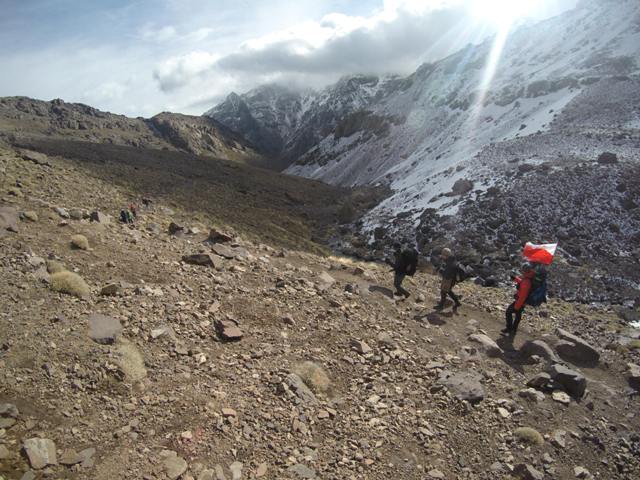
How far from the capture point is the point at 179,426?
6406mm

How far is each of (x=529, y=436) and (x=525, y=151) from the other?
125 feet

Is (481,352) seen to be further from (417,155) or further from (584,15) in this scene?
(584,15)

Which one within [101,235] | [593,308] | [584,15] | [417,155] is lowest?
[593,308]

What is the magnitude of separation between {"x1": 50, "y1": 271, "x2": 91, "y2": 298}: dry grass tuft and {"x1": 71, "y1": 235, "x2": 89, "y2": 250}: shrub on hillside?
2379mm

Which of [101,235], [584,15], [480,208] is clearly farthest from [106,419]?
[584,15]

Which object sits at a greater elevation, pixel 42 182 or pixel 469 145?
pixel 469 145

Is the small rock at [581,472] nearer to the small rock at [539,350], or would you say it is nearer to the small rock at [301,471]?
the small rock at [539,350]

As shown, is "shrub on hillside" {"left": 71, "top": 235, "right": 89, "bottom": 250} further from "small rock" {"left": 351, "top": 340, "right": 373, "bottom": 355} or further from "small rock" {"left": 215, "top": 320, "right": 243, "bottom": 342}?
"small rock" {"left": 351, "top": 340, "right": 373, "bottom": 355}

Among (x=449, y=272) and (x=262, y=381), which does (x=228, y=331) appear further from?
(x=449, y=272)

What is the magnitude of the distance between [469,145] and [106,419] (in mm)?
57094

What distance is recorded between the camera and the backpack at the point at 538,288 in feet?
38.4

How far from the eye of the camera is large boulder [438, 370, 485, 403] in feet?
28.3

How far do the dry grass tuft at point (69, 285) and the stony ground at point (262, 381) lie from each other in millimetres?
148

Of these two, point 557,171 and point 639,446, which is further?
point 557,171
